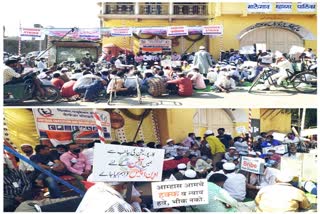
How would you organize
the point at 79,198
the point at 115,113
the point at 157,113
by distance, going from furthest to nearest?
the point at 157,113 < the point at 115,113 < the point at 79,198

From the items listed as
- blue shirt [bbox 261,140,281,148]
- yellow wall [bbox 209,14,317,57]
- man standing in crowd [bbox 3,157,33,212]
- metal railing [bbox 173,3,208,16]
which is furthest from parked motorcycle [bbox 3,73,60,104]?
yellow wall [bbox 209,14,317,57]

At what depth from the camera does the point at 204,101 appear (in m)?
6.19

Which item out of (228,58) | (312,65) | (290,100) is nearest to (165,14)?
(228,58)

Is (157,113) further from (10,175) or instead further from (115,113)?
(10,175)

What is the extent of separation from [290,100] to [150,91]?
76.9 inches

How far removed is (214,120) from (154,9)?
308 centimetres

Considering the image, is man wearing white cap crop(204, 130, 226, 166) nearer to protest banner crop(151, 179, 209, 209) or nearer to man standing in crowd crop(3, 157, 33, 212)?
protest banner crop(151, 179, 209, 209)

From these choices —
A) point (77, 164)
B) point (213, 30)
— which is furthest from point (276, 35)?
point (77, 164)

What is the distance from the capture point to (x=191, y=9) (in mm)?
10195

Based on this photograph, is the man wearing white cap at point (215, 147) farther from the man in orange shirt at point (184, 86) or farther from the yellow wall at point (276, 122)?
the yellow wall at point (276, 122)

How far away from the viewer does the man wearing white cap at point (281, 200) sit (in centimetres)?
350

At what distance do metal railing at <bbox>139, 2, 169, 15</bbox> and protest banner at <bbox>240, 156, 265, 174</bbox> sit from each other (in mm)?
6086

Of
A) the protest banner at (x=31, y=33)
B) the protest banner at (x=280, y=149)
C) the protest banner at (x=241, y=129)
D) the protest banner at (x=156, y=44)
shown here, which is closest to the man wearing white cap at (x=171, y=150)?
the protest banner at (x=280, y=149)

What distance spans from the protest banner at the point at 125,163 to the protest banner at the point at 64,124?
94.5 inches
